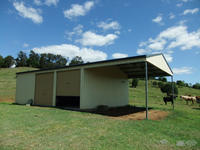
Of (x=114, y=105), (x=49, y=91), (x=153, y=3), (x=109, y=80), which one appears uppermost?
(x=153, y=3)

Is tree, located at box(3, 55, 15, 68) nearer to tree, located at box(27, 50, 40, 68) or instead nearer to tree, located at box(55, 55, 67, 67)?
tree, located at box(27, 50, 40, 68)

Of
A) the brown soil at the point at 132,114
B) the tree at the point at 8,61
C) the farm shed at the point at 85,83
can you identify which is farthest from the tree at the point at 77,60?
the brown soil at the point at 132,114

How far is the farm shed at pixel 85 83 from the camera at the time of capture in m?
9.62

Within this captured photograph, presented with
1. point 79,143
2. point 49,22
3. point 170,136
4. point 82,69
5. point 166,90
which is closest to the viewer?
point 79,143

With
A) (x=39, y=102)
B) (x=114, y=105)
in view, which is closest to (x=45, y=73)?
(x=39, y=102)

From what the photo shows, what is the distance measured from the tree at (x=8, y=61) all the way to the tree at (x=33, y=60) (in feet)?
23.3

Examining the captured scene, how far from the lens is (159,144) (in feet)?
11.9

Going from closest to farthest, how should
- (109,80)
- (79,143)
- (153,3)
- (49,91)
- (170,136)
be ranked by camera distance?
(79,143) → (170,136) → (153,3) → (49,91) → (109,80)

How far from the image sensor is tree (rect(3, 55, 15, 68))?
6350 centimetres

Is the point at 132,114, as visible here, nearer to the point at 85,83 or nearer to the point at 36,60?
the point at 85,83

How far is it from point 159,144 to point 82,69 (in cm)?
717

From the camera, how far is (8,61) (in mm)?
64688

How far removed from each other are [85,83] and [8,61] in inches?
2743

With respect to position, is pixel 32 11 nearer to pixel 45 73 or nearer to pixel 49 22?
pixel 49 22
